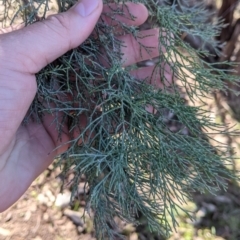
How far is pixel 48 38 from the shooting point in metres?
1.33

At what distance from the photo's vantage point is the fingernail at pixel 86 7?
1325mm

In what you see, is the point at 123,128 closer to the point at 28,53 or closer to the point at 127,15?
the point at 28,53

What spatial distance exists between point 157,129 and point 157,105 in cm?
12

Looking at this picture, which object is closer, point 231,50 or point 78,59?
point 78,59

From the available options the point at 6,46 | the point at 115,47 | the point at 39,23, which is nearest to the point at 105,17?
the point at 115,47

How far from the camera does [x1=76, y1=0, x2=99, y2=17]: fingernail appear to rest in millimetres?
1325

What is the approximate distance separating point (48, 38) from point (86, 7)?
169 mm

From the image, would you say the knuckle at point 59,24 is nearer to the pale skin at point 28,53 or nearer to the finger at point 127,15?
the pale skin at point 28,53

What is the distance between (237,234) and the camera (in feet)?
7.17

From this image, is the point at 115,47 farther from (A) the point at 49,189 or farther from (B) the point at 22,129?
(A) the point at 49,189

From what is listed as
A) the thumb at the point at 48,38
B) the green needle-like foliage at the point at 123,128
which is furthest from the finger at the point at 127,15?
the thumb at the point at 48,38

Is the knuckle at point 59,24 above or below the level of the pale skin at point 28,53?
above

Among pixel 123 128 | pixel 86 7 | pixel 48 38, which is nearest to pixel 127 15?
pixel 86 7

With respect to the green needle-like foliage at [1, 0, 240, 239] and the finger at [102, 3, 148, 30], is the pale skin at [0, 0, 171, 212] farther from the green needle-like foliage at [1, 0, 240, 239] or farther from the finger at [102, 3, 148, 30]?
the finger at [102, 3, 148, 30]
